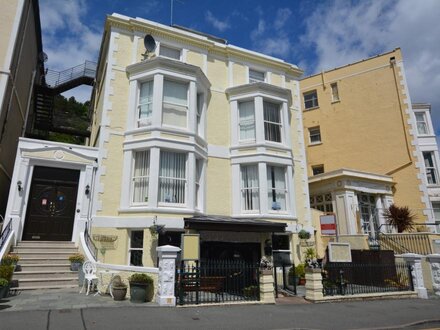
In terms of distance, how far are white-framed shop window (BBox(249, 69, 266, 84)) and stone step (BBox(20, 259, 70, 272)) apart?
42.6ft

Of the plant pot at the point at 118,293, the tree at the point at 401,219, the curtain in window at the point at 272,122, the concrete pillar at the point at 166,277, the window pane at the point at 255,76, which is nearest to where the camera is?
the concrete pillar at the point at 166,277

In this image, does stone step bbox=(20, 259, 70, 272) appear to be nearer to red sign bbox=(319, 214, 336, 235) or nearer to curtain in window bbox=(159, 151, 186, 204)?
curtain in window bbox=(159, 151, 186, 204)

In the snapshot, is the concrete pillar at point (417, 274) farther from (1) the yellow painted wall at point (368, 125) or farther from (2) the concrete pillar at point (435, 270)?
(1) the yellow painted wall at point (368, 125)

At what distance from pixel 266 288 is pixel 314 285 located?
182cm

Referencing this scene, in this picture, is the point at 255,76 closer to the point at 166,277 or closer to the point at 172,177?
the point at 172,177

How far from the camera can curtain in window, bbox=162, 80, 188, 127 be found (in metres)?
14.5

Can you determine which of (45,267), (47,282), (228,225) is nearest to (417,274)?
(228,225)

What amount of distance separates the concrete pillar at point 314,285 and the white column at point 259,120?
278 inches

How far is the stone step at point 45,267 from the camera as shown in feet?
35.5

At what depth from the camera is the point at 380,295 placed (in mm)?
11711

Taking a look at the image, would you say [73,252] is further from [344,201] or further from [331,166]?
[331,166]

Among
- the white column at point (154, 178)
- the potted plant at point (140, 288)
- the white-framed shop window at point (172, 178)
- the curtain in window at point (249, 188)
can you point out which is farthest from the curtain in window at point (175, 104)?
the potted plant at point (140, 288)

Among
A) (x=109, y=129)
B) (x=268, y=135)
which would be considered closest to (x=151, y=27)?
(x=109, y=129)

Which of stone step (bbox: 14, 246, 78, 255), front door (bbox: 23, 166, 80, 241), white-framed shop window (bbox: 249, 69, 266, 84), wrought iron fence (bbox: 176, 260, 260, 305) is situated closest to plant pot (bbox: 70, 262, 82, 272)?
stone step (bbox: 14, 246, 78, 255)
